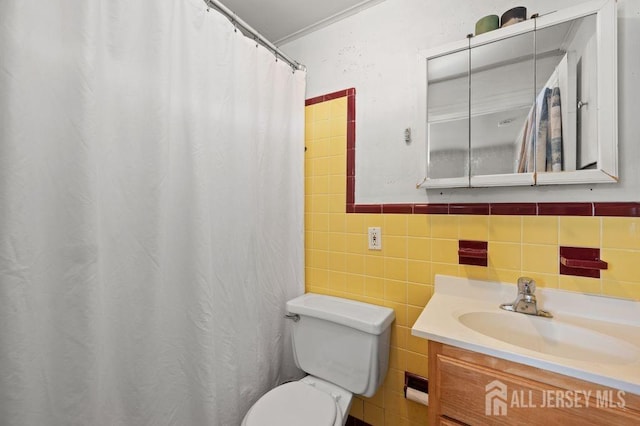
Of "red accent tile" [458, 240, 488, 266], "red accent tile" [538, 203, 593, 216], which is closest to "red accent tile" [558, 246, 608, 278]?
"red accent tile" [538, 203, 593, 216]

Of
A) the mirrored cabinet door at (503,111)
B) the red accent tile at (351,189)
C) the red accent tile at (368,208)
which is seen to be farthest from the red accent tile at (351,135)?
the mirrored cabinet door at (503,111)

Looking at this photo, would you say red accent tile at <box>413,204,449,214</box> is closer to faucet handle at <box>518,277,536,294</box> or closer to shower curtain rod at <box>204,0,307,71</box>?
faucet handle at <box>518,277,536,294</box>

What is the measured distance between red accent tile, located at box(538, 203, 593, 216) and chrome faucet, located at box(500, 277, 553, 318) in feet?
0.88

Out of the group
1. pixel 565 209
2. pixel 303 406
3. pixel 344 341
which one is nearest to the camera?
pixel 565 209

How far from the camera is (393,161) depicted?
138 centimetres

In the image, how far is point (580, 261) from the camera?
965 millimetres

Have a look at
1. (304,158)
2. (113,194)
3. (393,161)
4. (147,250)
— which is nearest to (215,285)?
(147,250)

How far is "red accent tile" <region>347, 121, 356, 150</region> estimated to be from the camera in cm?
150

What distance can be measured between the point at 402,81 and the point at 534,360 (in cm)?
121

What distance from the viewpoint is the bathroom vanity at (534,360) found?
66cm

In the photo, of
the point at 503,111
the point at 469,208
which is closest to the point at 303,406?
the point at 469,208

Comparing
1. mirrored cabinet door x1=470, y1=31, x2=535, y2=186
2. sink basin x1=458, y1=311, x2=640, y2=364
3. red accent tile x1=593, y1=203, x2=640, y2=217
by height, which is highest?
mirrored cabinet door x1=470, y1=31, x2=535, y2=186

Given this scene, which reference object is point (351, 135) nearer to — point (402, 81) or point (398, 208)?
point (402, 81)

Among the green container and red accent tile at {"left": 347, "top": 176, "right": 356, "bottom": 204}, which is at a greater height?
the green container
